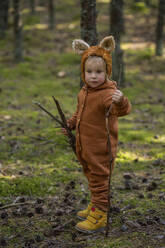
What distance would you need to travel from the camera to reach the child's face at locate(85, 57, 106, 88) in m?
3.95

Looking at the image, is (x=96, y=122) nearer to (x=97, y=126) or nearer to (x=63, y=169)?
(x=97, y=126)

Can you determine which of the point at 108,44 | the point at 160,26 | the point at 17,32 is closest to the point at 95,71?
the point at 108,44

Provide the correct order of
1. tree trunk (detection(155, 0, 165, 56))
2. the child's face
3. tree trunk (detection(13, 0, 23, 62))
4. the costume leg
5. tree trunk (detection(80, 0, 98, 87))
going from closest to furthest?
the child's face, the costume leg, tree trunk (detection(80, 0, 98, 87)), tree trunk (detection(13, 0, 23, 62)), tree trunk (detection(155, 0, 165, 56))

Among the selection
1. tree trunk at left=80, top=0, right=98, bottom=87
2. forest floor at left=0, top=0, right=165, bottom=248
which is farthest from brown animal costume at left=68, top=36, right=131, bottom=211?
tree trunk at left=80, top=0, right=98, bottom=87

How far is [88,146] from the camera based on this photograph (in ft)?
13.4

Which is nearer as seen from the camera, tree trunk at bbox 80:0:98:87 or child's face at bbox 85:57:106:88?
child's face at bbox 85:57:106:88

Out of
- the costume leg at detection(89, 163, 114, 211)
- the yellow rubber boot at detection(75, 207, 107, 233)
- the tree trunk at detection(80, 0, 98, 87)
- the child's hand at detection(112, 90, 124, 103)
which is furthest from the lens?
the tree trunk at detection(80, 0, 98, 87)

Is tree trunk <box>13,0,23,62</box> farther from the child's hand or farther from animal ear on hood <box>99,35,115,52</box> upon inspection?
the child's hand

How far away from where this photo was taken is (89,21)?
6.40 meters

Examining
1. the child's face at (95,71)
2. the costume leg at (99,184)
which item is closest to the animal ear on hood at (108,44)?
the child's face at (95,71)

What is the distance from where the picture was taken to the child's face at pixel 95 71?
3947 millimetres

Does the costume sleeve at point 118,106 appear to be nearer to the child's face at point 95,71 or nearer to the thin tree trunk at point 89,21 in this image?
the child's face at point 95,71

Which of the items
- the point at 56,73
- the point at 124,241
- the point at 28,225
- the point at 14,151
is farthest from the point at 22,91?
the point at 124,241

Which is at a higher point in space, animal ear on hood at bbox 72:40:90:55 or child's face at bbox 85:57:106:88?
animal ear on hood at bbox 72:40:90:55
